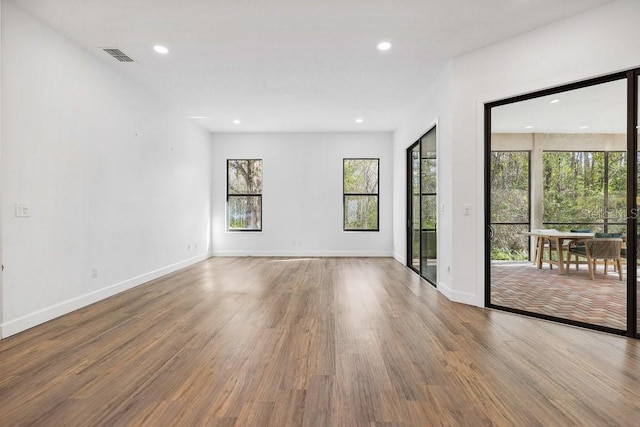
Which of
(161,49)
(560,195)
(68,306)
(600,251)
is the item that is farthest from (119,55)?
(600,251)

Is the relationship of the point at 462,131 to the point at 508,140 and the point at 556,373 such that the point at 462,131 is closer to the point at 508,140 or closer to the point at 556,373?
the point at 508,140

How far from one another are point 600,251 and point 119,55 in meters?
5.57

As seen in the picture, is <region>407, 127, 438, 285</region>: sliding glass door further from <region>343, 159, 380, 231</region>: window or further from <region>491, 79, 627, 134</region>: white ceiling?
<region>343, 159, 380, 231</region>: window

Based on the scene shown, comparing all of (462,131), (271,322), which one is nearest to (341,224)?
(462,131)

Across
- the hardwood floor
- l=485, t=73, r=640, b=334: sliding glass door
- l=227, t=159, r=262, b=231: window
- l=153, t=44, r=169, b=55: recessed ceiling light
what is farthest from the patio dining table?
l=227, t=159, r=262, b=231: window

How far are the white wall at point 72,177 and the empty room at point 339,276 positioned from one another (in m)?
0.02

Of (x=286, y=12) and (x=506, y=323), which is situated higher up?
(x=286, y=12)

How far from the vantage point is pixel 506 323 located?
10.5 ft

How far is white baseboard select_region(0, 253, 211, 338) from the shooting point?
2.88 meters

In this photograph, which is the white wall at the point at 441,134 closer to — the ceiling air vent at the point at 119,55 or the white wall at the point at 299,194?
the white wall at the point at 299,194

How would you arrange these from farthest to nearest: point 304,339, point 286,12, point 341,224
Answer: point 341,224 → point 286,12 → point 304,339

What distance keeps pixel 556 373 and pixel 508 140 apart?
2451mm

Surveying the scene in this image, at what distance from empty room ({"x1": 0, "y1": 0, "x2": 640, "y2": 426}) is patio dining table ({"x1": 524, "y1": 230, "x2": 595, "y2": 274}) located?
18 mm

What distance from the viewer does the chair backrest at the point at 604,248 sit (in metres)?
3.01
